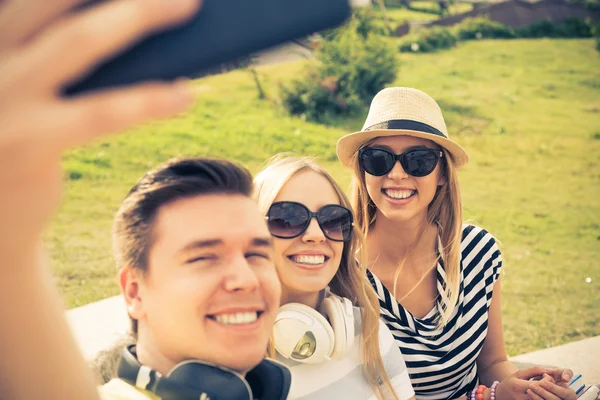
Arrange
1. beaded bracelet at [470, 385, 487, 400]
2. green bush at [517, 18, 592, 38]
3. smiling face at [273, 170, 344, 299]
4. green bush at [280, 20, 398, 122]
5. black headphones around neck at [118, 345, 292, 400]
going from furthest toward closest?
1. green bush at [517, 18, 592, 38]
2. green bush at [280, 20, 398, 122]
3. beaded bracelet at [470, 385, 487, 400]
4. smiling face at [273, 170, 344, 299]
5. black headphones around neck at [118, 345, 292, 400]

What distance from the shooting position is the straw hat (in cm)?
325

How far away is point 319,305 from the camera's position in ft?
8.67

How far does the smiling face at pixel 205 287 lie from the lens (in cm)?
157

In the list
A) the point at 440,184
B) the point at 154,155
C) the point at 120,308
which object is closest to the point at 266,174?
the point at 440,184

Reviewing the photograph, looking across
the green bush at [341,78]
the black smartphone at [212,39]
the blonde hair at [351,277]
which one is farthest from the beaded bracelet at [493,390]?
the green bush at [341,78]

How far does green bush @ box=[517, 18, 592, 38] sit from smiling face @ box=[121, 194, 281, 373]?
18.8 m

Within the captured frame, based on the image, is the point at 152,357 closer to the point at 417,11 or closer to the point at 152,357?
the point at 152,357

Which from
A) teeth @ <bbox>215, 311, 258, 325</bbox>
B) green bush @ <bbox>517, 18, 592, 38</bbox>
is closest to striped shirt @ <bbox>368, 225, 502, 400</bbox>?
teeth @ <bbox>215, 311, 258, 325</bbox>

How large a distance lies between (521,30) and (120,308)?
17187 millimetres

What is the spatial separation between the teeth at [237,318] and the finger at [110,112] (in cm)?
91

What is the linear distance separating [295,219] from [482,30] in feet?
56.6

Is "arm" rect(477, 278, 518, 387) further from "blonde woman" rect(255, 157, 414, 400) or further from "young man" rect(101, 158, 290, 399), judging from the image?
"young man" rect(101, 158, 290, 399)

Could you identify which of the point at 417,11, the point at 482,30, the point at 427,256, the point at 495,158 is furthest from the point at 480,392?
the point at 417,11

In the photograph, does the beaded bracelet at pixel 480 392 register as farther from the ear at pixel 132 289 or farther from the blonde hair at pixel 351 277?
the ear at pixel 132 289
